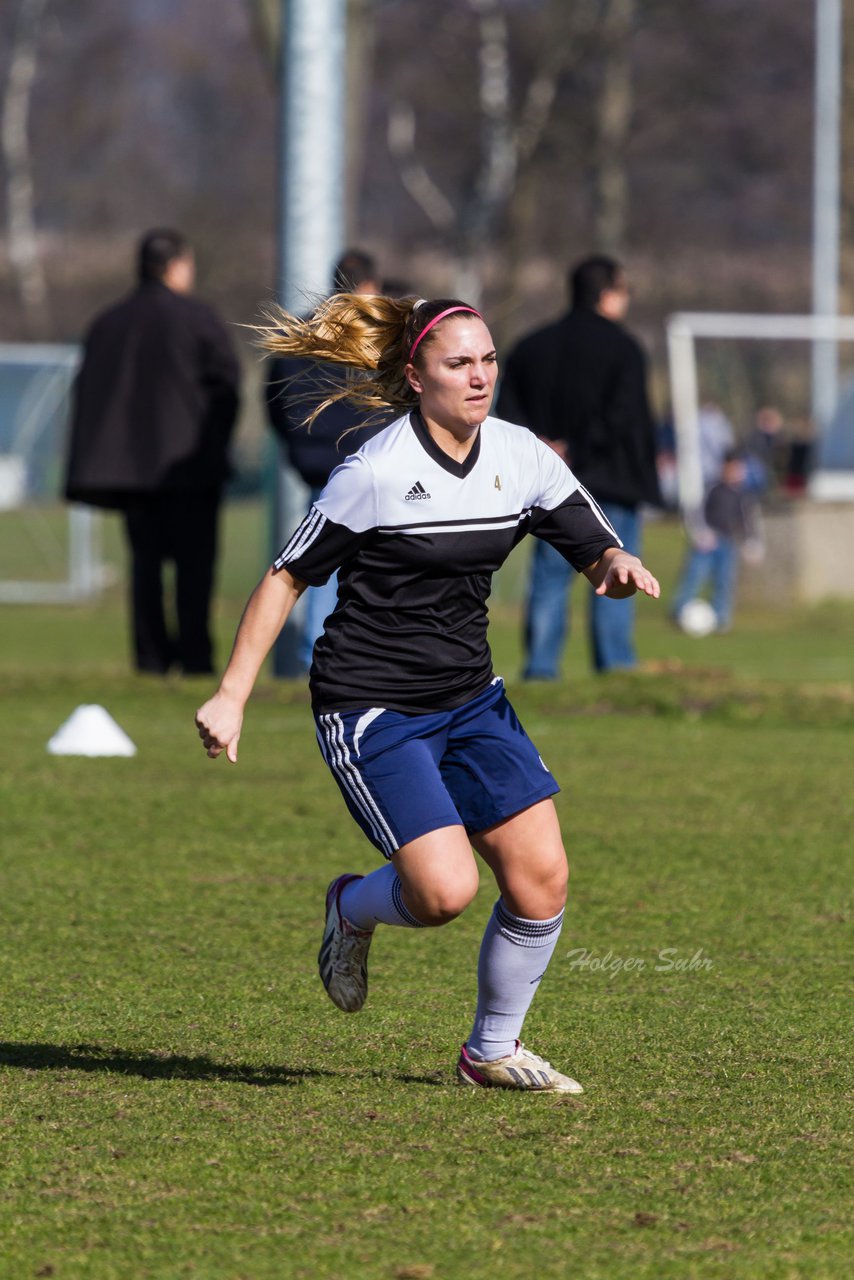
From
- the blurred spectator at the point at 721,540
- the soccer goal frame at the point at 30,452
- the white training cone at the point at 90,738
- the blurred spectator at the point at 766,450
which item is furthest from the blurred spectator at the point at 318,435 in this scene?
the blurred spectator at the point at 766,450

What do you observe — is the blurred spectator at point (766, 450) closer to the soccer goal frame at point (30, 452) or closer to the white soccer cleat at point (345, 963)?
the soccer goal frame at point (30, 452)

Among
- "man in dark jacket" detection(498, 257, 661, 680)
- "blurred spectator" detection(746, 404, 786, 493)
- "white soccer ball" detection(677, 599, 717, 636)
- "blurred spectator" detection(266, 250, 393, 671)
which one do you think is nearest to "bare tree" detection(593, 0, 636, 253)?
"blurred spectator" detection(746, 404, 786, 493)

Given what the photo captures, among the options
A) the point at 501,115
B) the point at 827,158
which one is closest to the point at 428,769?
the point at 827,158

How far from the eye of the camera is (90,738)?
877 cm

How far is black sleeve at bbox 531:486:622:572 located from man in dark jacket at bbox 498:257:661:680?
19.8 feet

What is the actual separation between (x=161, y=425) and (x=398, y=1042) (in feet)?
21.2

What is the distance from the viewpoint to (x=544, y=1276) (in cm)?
320

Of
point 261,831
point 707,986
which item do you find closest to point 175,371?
point 261,831

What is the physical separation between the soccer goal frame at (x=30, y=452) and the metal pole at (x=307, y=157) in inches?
276

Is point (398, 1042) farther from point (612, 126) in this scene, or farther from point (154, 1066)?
point (612, 126)

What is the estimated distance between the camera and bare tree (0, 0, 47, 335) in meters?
44.3

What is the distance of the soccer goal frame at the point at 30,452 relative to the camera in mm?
20047

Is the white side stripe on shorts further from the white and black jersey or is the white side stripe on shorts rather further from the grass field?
the grass field

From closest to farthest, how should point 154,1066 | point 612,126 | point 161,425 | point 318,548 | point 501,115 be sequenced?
point 318,548 < point 154,1066 < point 161,425 < point 501,115 < point 612,126
